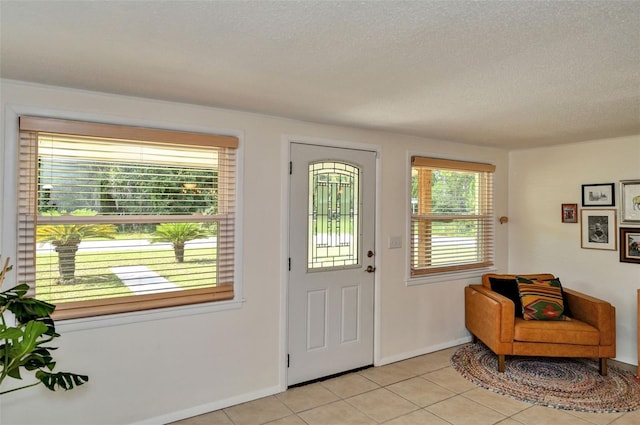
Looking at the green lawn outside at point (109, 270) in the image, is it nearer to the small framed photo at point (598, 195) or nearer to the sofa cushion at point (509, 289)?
the sofa cushion at point (509, 289)

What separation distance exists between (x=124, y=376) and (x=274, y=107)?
83.0 inches

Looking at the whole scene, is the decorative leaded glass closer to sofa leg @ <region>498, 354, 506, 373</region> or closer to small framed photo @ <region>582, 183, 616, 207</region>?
sofa leg @ <region>498, 354, 506, 373</region>

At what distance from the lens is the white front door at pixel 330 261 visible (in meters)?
3.36

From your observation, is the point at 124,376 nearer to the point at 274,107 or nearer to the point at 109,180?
the point at 109,180

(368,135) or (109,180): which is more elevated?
(368,135)

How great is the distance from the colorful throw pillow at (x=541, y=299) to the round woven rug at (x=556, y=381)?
47cm

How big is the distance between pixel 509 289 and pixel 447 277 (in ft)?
2.01

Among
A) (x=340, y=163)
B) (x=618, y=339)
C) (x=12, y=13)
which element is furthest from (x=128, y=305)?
(x=618, y=339)

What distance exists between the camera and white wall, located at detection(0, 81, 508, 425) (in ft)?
8.02

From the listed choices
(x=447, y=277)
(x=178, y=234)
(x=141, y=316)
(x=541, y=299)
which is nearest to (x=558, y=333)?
(x=541, y=299)

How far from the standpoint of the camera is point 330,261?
354cm

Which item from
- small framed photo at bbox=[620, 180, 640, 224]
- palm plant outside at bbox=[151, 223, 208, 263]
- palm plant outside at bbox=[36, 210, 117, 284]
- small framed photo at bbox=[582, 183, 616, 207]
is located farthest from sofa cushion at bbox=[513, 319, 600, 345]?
palm plant outside at bbox=[36, 210, 117, 284]

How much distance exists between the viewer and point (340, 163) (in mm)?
3566

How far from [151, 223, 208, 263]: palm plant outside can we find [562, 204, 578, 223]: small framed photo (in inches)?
149
